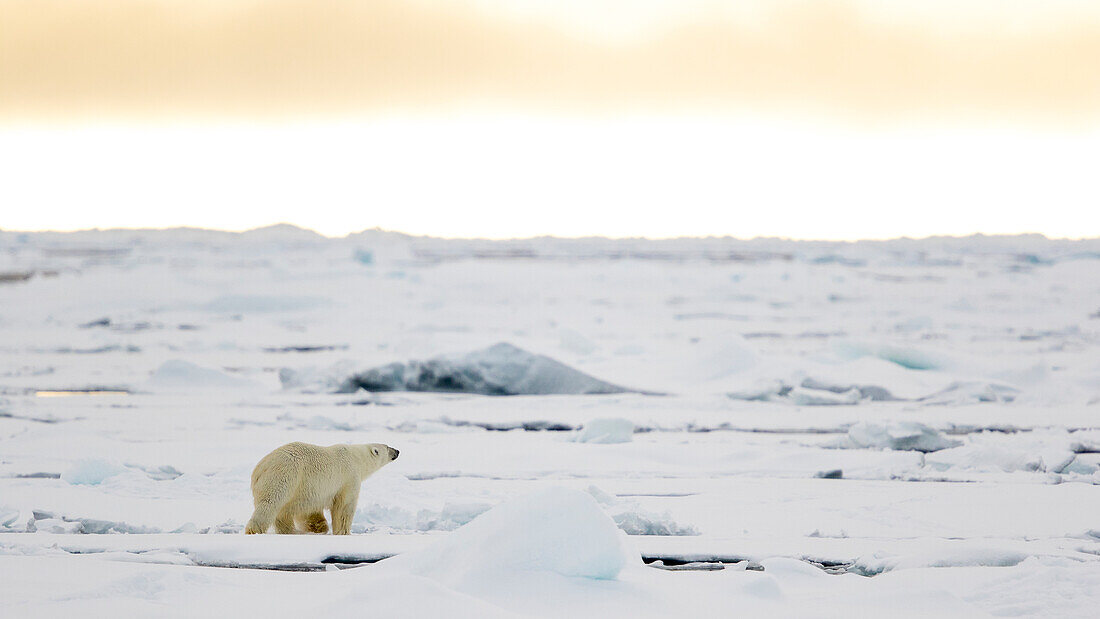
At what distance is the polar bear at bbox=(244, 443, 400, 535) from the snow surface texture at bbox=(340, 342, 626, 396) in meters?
3.71

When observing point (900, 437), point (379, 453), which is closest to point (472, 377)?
point (900, 437)

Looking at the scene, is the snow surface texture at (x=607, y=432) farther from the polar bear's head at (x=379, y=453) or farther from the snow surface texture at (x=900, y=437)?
the polar bear's head at (x=379, y=453)

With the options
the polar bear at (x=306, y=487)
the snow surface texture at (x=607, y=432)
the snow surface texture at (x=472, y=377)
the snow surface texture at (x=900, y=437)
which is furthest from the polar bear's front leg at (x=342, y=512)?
the snow surface texture at (x=472, y=377)

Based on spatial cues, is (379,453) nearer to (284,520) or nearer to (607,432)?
(284,520)

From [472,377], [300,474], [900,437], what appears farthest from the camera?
[472,377]

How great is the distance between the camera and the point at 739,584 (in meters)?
2.37

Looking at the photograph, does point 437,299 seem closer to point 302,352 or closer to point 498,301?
point 498,301

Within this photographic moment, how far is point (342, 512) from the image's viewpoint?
317 cm

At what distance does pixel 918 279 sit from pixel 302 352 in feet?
59.5

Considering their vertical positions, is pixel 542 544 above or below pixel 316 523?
above

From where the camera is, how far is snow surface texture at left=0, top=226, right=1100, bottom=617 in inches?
87.7

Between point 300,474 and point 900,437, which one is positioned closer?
point 300,474

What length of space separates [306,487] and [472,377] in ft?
13.4

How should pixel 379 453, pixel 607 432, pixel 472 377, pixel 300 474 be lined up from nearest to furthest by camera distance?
pixel 300 474 → pixel 379 453 → pixel 607 432 → pixel 472 377
